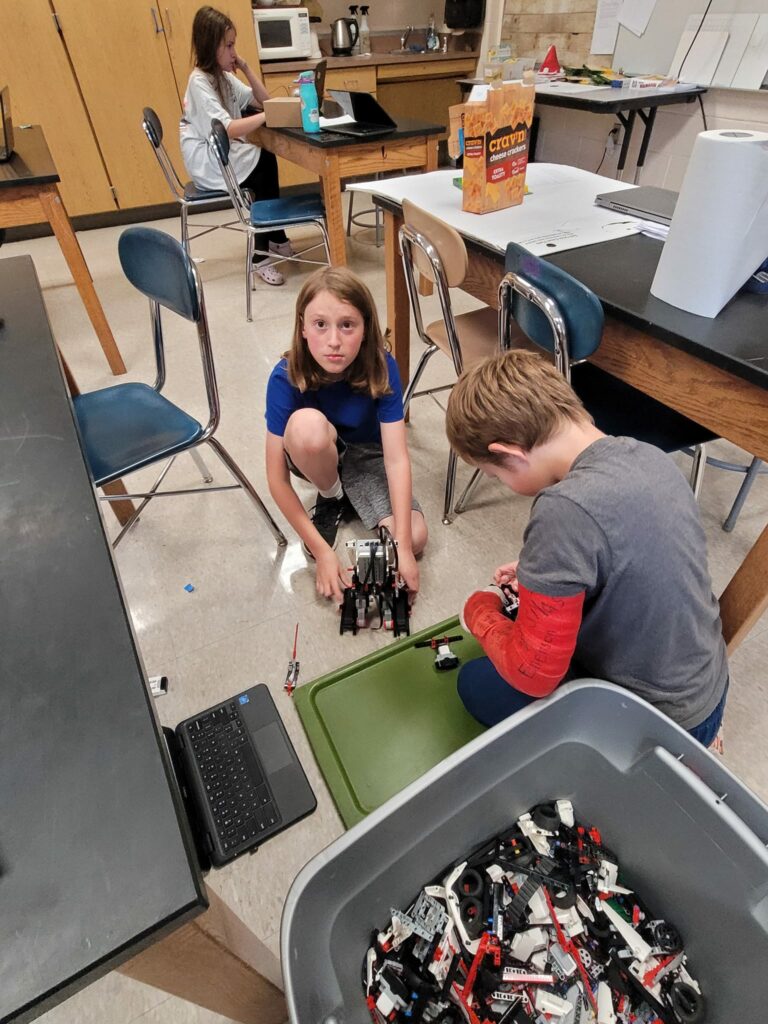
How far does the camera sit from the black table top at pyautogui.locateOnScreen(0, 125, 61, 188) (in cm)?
190

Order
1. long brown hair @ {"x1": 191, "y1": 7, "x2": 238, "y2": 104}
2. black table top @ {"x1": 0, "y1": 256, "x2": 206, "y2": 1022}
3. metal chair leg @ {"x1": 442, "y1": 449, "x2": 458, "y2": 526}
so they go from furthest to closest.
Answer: long brown hair @ {"x1": 191, "y1": 7, "x2": 238, "y2": 104}, metal chair leg @ {"x1": 442, "y1": 449, "x2": 458, "y2": 526}, black table top @ {"x1": 0, "y1": 256, "x2": 206, "y2": 1022}

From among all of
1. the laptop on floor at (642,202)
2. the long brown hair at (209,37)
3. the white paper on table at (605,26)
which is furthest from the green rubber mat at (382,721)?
the white paper on table at (605,26)

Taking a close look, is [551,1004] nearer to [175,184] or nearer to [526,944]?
[526,944]

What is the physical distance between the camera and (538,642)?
0.74 m

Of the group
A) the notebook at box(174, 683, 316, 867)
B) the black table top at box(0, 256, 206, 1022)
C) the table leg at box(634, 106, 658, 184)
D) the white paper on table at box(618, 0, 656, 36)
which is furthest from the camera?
the table leg at box(634, 106, 658, 184)

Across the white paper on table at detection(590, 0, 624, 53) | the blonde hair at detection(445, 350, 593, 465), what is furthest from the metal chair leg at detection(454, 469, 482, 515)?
the white paper on table at detection(590, 0, 624, 53)

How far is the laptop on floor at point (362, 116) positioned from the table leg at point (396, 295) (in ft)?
2.99

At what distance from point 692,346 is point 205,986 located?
41.6 inches

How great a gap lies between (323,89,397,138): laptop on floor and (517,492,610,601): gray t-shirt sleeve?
232 centimetres

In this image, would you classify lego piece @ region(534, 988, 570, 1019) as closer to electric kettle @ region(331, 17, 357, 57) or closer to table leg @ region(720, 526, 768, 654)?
table leg @ region(720, 526, 768, 654)

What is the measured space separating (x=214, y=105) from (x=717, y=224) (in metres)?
2.69

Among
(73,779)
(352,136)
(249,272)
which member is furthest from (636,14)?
(73,779)

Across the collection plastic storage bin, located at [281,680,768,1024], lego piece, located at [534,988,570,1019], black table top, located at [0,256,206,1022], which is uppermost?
black table top, located at [0,256,206,1022]

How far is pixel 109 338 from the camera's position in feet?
7.64
